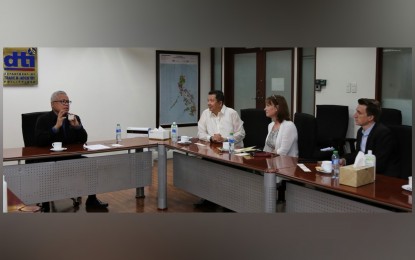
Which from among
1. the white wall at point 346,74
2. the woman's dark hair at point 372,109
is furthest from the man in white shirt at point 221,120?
the woman's dark hair at point 372,109

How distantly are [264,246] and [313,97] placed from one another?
2756mm

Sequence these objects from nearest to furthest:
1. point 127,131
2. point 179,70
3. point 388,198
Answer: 1. point 388,198
2. point 127,131
3. point 179,70

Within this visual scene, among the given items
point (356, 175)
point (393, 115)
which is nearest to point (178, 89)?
point (393, 115)

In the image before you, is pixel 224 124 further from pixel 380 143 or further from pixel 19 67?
pixel 19 67

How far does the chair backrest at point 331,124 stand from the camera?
4.51 metres

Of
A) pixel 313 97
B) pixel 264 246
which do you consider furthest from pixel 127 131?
pixel 264 246

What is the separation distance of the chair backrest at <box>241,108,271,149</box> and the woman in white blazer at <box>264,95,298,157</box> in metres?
0.52

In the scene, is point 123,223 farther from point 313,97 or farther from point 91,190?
point 313,97

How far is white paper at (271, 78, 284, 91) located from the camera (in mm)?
5164

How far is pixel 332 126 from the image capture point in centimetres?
464

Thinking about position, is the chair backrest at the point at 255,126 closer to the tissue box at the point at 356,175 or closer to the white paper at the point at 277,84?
the white paper at the point at 277,84

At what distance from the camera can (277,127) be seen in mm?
3738
